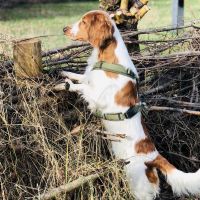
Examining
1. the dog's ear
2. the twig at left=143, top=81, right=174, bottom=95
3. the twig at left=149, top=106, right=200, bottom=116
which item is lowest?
the twig at left=149, top=106, right=200, bottom=116

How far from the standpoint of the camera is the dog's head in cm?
522

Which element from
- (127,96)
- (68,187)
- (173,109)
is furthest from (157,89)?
(68,187)

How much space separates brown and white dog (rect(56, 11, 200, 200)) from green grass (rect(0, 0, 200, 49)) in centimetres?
780

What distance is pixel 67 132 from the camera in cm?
515

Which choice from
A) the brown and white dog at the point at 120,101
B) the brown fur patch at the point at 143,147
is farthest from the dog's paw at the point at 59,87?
the brown fur patch at the point at 143,147

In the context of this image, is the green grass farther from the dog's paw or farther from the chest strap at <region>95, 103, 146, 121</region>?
the chest strap at <region>95, 103, 146, 121</region>

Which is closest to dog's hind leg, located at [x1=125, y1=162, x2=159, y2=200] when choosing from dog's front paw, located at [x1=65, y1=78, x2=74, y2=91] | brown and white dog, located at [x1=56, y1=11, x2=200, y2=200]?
brown and white dog, located at [x1=56, y1=11, x2=200, y2=200]

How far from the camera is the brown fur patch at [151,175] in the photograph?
17.0ft

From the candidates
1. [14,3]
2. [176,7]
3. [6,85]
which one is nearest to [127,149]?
[6,85]

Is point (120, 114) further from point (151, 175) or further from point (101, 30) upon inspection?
point (101, 30)

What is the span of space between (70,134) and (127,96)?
0.59 metres

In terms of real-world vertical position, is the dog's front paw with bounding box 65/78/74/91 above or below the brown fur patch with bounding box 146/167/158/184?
above

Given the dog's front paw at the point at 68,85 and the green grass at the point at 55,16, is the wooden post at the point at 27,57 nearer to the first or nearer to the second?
the dog's front paw at the point at 68,85

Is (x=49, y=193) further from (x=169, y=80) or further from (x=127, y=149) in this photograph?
(x=169, y=80)
